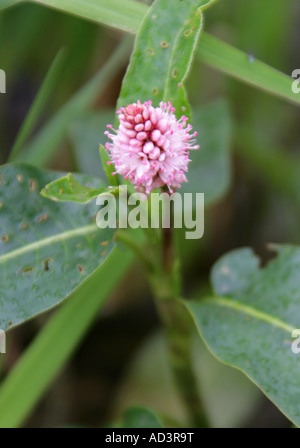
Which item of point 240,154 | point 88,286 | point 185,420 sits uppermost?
point 240,154

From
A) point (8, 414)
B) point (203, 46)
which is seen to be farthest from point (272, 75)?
point (8, 414)

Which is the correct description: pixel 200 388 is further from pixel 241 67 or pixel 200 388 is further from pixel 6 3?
pixel 6 3

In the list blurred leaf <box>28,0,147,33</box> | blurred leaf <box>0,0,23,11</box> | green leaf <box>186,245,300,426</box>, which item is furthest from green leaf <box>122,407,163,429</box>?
blurred leaf <box>0,0,23,11</box>

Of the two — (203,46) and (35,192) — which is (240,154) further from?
(35,192)

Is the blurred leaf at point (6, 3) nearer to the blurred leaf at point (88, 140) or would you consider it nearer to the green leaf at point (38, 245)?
the green leaf at point (38, 245)

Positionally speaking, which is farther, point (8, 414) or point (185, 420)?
point (185, 420)

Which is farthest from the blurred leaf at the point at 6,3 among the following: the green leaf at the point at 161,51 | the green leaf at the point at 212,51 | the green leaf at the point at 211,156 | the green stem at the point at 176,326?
the green leaf at the point at 211,156

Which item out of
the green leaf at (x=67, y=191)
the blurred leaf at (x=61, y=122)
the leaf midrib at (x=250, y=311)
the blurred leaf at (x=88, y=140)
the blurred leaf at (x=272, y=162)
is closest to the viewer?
the green leaf at (x=67, y=191)
